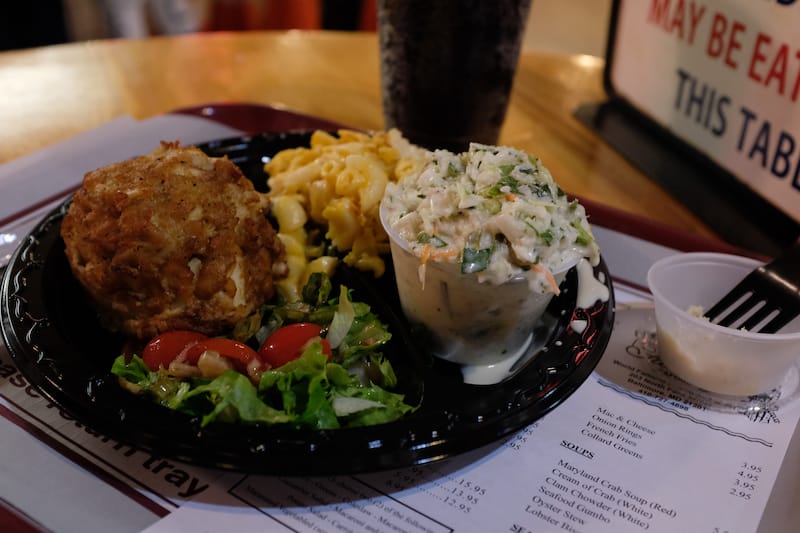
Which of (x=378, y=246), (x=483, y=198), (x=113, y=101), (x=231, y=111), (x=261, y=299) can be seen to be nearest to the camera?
(x=483, y=198)

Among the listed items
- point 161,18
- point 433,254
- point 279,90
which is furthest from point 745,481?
point 161,18

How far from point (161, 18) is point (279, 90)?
209 centimetres

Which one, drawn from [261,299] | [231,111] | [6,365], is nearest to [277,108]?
[231,111]

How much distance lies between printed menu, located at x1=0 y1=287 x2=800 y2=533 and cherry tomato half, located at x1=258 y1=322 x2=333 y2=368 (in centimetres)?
24

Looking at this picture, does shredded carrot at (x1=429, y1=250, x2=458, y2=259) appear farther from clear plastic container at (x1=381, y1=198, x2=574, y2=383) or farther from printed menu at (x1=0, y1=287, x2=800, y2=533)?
printed menu at (x1=0, y1=287, x2=800, y2=533)

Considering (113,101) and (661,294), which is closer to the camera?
(661,294)

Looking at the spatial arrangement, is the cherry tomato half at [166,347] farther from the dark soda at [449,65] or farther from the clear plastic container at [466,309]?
the dark soda at [449,65]

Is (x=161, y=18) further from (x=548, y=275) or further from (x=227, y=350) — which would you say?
(x=548, y=275)

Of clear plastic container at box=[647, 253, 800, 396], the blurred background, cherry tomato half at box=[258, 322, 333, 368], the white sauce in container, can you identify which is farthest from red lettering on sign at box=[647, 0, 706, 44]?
cherry tomato half at box=[258, 322, 333, 368]

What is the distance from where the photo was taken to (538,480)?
1139mm

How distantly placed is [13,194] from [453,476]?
1.46 metres

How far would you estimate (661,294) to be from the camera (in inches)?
58.0

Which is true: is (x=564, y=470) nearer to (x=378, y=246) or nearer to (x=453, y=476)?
(x=453, y=476)

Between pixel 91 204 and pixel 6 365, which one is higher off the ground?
pixel 91 204
